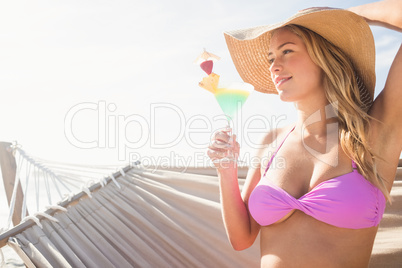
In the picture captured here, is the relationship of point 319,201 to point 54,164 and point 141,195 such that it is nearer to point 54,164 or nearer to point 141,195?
point 141,195

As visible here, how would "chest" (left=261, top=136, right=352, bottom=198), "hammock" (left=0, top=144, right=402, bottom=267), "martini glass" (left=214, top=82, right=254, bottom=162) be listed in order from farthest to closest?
"hammock" (left=0, top=144, right=402, bottom=267), "martini glass" (left=214, top=82, right=254, bottom=162), "chest" (left=261, top=136, right=352, bottom=198)

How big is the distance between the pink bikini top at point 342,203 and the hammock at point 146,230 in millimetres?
779

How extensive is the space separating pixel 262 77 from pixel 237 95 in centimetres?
42

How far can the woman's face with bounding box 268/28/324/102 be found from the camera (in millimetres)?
1549

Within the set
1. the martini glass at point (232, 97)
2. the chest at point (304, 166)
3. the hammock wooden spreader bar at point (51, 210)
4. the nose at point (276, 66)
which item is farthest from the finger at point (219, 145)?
the hammock wooden spreader bar at point (51, 210)

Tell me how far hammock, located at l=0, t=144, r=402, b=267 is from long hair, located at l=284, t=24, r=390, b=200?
2.69 ft

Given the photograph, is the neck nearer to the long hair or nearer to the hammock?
the long hair

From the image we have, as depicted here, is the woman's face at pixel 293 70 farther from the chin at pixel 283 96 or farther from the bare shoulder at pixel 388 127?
the bare shoulder at pixel 388 127

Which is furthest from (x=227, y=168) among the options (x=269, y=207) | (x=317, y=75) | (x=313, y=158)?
(x=317, y=75)

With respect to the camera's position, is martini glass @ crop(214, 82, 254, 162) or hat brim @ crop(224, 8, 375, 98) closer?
hat brim @ crop(224, 8, 375, 98)

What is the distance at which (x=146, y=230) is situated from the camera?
2.56 meters

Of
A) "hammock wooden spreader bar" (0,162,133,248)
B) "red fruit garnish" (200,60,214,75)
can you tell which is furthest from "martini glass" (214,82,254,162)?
"hammock wooden spreader bar" (0,162,133,248)

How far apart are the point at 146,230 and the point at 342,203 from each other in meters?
1.59

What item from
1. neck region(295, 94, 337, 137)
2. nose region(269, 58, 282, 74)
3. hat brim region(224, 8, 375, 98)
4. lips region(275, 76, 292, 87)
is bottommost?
neck region(295, 94, 337, 137)
